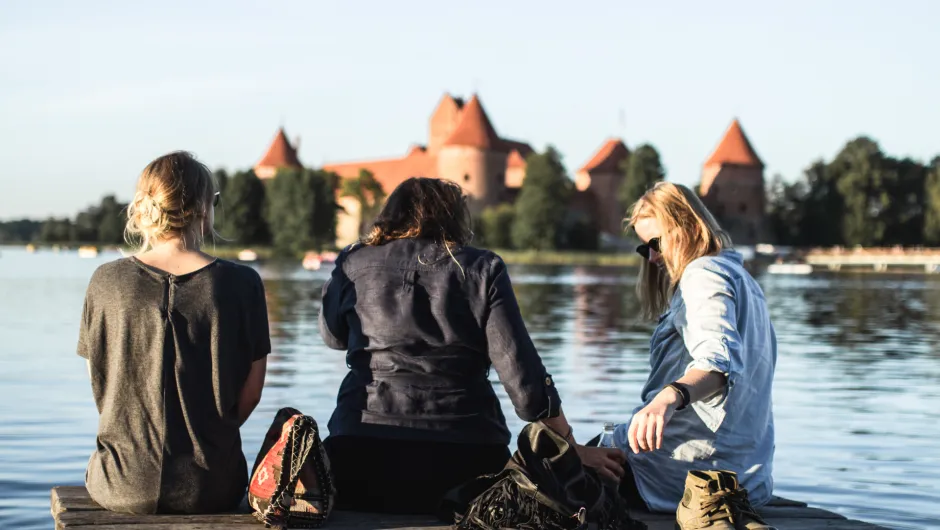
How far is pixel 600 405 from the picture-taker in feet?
35.2

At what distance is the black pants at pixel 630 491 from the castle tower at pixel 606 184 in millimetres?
80635

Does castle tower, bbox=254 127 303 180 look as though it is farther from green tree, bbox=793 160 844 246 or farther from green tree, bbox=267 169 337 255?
green tree, bbox=793 160 844 246

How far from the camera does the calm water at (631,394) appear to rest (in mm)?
7070

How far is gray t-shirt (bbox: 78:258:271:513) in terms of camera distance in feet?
11.1

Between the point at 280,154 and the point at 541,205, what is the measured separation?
36300mm

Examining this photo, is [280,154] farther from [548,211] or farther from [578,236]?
[548,211]

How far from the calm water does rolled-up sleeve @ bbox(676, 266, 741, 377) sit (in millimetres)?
3038

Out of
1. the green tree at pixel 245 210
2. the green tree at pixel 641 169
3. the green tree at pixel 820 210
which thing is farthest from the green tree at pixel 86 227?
the green tree at pixel 820 210

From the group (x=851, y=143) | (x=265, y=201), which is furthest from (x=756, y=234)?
(x=265, y=201)

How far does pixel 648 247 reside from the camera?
388 centimetres

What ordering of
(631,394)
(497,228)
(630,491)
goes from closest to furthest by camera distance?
Result: (630,491), (631,394), (497,228)

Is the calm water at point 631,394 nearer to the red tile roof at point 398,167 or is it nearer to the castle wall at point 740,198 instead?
the castle wall at point 740,198

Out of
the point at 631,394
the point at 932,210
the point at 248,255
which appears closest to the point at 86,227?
the point at 248,255

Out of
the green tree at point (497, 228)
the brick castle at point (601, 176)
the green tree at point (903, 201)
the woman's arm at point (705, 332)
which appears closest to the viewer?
the woman's arm at point (705, 332)
